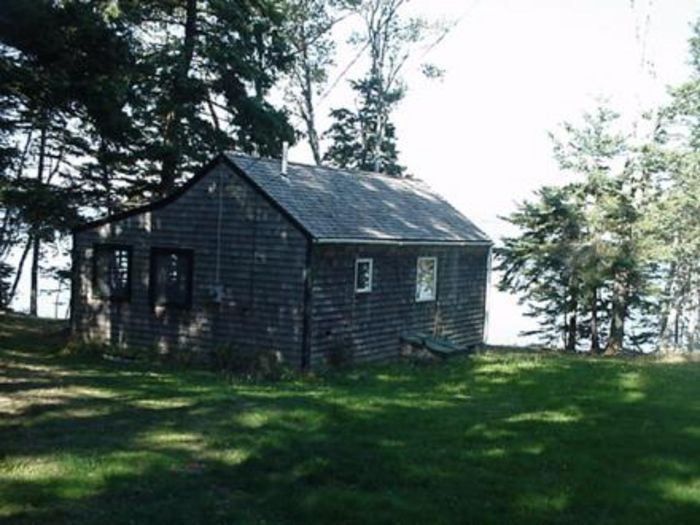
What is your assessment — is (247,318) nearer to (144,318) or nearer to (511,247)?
(144,318)

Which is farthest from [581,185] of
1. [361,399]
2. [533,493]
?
[533,493]

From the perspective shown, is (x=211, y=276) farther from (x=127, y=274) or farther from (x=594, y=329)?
(x=594, y=329)

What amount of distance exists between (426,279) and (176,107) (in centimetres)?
908

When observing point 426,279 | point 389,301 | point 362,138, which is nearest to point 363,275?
point 389,301

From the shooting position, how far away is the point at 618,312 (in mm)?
27109

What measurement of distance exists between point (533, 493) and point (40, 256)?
94.6 ft

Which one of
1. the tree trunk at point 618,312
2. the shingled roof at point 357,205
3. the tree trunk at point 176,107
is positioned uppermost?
the tree trunk at point 176,107

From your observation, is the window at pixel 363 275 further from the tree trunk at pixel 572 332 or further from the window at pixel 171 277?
the tree trunk at pixel 572 332

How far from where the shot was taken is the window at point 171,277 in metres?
18.0

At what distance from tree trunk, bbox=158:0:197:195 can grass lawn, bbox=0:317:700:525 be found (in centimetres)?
983

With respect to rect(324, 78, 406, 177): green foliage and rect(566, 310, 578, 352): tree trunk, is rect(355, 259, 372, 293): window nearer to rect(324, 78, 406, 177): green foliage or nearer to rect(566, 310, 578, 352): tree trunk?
rect(566, 310, 578, 352): tree trunk

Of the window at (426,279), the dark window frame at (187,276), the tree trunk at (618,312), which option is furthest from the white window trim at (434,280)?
the tree trunk at (618,312)

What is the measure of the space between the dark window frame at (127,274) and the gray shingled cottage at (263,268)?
0.03 meters

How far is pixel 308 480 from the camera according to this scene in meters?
7.84
